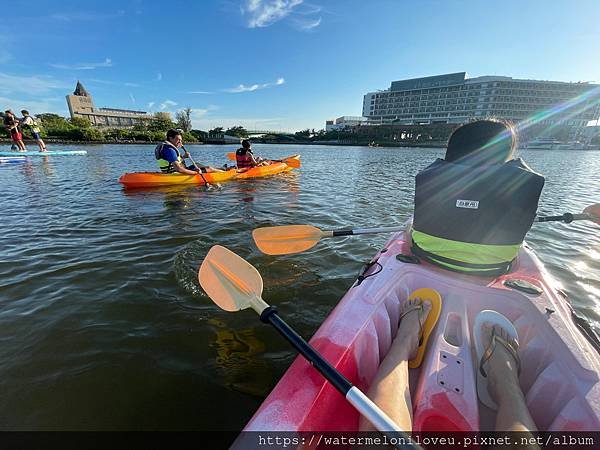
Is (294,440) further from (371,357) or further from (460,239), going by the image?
(460,239)

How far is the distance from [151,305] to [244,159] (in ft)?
33.1

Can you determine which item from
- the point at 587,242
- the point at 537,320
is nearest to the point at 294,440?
the point at 537,320

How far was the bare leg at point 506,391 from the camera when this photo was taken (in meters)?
1.32

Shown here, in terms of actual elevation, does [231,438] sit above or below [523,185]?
below

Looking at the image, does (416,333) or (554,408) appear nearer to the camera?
(554,408)

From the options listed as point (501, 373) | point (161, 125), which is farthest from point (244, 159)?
point (161, 125)

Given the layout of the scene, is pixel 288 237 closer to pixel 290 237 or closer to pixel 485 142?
pixel 290 237

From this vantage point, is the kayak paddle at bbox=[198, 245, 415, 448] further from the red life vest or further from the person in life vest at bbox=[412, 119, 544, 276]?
the red life vest

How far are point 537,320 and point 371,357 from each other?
1.29 metres

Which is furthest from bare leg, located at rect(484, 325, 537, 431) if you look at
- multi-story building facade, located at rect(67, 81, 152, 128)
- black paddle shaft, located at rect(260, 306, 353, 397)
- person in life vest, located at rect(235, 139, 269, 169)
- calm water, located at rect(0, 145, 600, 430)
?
multi-story building facade, located at rect(67, 81, 152, 128)

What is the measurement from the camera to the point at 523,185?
85.1 inches

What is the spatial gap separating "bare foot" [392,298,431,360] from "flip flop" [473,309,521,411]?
14.7 inches

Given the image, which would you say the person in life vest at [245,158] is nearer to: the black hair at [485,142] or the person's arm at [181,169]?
the person's arm at [181,169]

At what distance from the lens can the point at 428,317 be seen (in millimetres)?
2232
